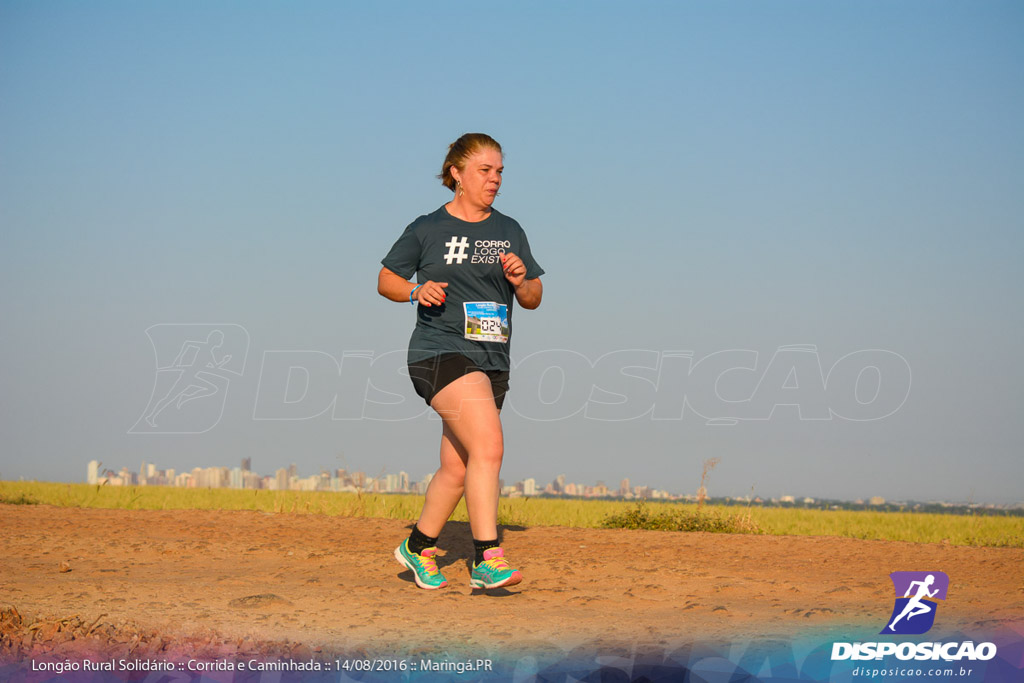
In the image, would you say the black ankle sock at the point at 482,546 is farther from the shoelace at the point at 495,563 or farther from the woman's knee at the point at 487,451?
the woman's knee at the point at 487,451

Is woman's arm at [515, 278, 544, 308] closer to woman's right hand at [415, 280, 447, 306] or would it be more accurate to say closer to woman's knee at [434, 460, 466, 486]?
woman's right hand at [415, 280, 447, 306]

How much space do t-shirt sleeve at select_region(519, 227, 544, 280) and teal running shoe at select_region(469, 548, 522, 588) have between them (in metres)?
1.58

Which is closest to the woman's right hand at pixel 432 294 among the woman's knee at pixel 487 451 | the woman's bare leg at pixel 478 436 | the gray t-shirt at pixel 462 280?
the gray t-shirt at pixel 462 280

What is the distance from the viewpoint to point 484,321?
203 inches

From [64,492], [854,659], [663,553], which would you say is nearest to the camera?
[854,659]

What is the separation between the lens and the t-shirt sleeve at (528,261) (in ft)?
18.0

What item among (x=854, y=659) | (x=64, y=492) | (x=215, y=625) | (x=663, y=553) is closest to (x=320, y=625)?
(x=215, y=625)

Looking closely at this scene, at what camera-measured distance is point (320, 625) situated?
14.1 ft

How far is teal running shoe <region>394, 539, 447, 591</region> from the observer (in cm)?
542

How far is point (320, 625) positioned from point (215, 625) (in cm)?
46

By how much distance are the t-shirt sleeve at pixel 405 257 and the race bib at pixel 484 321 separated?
0.43 metres

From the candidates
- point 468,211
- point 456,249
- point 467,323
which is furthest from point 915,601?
point 468,211

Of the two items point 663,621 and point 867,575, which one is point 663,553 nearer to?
point 867,575

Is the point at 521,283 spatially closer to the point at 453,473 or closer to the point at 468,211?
the point at 468,211
